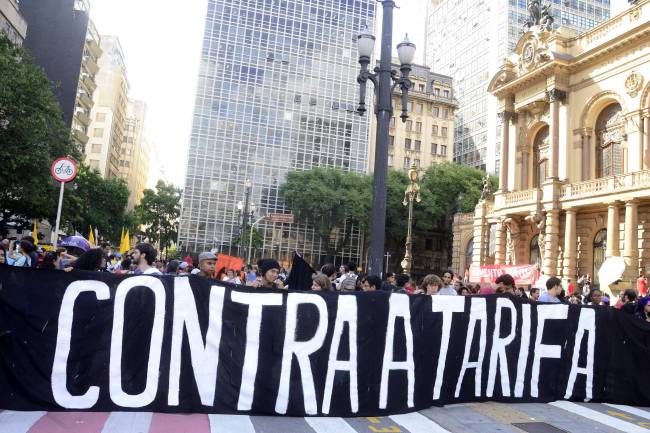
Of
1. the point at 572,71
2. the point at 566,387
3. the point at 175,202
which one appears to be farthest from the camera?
the point at 175,202

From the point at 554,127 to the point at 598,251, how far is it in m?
7.80

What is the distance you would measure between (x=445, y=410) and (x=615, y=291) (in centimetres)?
2129

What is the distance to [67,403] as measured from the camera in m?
5.44

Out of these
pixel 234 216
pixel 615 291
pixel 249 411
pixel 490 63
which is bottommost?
pixel 249 411

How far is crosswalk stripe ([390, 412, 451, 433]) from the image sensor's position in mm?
5653

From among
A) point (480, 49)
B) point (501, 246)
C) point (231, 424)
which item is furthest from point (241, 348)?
point (480, 49)

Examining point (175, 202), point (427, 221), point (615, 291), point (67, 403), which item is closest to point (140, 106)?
point (175, 202)

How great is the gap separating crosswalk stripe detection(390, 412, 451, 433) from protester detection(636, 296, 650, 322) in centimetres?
435

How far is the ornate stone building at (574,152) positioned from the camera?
86.6ft

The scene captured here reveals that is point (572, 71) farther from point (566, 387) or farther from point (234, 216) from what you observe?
point (234, 216)

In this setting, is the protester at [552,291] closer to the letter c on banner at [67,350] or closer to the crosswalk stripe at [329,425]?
the crosswalk stripe at [329,425]

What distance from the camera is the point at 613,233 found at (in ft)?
85.8

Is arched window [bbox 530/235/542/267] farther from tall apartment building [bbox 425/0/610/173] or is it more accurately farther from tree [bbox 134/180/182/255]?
tree [bbox 134/180/182/255]

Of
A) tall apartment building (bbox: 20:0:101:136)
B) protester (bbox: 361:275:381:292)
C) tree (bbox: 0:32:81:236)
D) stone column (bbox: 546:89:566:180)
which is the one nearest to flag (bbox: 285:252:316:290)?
protester (bbox: 361:275:381:292)
